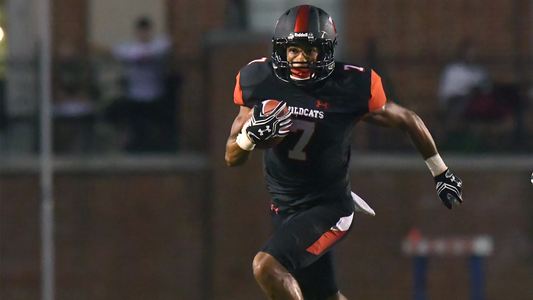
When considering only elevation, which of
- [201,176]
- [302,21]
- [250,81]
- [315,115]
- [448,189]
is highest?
[302,21]

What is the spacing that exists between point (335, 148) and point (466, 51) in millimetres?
5959

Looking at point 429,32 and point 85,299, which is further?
point 429,32

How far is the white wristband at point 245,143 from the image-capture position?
4.95 m

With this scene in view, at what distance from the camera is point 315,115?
17.1 ft

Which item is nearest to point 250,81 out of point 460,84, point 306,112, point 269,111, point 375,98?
point 306,112

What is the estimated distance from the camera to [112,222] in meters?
10.6

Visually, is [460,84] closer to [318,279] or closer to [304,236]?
[318,279]

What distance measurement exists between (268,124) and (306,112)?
0.47 m

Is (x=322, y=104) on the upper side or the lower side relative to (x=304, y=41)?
lower

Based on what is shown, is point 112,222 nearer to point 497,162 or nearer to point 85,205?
point 85,205

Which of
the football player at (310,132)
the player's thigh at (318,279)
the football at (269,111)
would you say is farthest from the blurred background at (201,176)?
the football at (269,111)

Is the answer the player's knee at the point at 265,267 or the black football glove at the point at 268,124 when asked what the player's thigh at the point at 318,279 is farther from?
the black football glove at the point at 268,124

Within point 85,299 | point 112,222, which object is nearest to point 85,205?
point 112,222

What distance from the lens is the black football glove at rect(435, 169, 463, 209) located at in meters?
5.39
